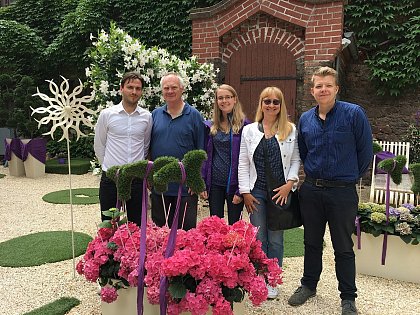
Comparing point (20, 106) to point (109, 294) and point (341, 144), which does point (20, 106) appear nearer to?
point (109, 294)

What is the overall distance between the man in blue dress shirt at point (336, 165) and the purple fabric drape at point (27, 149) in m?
6.77

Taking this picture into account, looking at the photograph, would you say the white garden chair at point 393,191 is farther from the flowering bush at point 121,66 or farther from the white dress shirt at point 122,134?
the white dress shirt at point 122,134

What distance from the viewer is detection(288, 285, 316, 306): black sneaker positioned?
2.64 m

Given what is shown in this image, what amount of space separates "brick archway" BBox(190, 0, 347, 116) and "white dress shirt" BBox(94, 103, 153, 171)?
312 cm

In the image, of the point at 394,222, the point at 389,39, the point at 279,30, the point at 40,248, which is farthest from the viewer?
the point at 389,39

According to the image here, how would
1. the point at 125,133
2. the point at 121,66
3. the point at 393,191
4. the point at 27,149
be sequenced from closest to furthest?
the point at 125,133 → the point at 121,66 → the point at 393,191 → the point at 27,149

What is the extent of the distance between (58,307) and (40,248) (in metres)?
1.35

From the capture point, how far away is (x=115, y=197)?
9.37ft

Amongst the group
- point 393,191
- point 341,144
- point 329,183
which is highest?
point 341,144

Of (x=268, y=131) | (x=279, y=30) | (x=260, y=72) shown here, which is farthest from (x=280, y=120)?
(x=279, y=30)

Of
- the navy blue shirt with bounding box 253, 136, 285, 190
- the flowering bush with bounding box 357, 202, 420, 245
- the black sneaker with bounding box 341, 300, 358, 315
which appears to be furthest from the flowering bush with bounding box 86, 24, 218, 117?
the black sneaker with bounding box 341, 300, 358, 315

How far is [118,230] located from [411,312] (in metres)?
2.02

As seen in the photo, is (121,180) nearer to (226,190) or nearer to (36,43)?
(226,190)

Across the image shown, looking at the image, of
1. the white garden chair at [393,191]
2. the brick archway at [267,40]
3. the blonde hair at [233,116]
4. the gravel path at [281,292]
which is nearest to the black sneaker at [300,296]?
the gravel path at [281,292]
